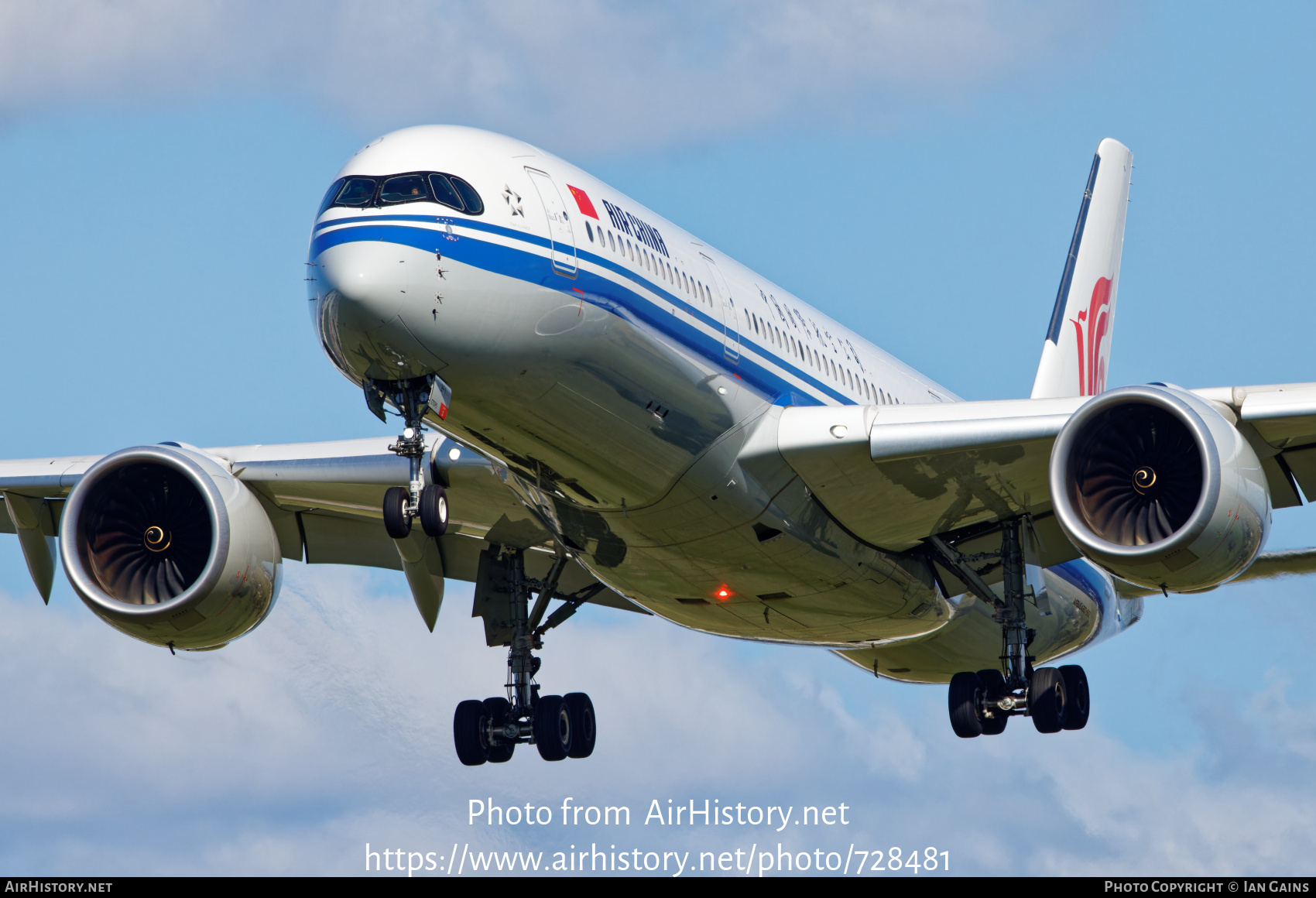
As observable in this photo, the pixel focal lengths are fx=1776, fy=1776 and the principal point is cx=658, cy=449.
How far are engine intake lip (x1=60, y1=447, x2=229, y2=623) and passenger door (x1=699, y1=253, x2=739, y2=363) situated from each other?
7577 mm

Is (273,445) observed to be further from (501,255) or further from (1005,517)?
(1005,517)

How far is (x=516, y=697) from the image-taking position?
2619 cm

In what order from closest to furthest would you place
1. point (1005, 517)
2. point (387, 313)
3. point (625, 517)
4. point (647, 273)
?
point (387, 313)
point (647, 273)
point (625, 517)
point (1005, 517)

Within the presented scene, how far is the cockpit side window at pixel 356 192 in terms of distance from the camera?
18.2 meters

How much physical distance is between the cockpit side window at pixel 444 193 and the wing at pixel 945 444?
16.5ft

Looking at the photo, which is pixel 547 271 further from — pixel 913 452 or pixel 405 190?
pixel 913 452

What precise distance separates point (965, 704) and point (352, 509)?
911 centimetres

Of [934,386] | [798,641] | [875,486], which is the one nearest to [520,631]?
Result: [798,641]

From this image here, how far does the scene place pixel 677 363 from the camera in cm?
2030

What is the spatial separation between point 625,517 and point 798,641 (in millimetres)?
6639

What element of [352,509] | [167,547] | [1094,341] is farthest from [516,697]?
[1094,341]

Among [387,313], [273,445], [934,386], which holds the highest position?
[934,386]

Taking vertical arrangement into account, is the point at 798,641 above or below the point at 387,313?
above

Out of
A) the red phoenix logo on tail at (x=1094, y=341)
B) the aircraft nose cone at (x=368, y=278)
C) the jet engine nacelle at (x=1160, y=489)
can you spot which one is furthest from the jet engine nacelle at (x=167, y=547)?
the red phoenix logo on tail at (x=1094, y=341)
